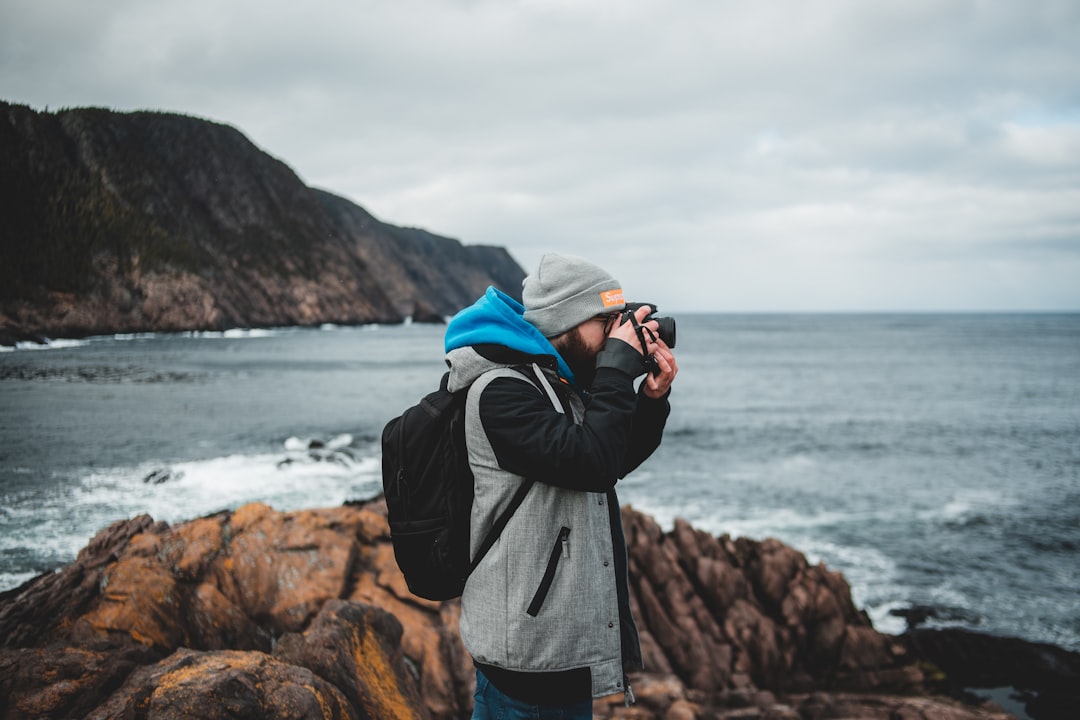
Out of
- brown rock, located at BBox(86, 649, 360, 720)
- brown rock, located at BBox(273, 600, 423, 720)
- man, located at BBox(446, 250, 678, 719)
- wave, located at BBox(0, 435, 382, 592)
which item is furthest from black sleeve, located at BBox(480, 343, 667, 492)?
wave, located at BBox(0, 435, 382, 592)

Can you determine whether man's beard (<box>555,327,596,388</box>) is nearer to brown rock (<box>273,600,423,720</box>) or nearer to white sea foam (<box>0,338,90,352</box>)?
brown rock (<box>273,600,423,720</box>)

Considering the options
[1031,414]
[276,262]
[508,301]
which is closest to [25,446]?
[508,301]

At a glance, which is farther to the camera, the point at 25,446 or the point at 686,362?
the point at 686,362

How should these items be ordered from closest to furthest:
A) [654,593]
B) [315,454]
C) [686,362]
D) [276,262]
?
[654,593] → [315,454] → [686,362] → [276,262]

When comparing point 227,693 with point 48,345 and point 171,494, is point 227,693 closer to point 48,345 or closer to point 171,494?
point 171,494

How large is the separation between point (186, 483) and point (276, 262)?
97.8 metres

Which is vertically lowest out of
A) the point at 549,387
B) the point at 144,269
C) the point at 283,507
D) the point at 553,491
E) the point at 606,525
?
the point at 283,507

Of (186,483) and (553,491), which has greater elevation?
(553,491)

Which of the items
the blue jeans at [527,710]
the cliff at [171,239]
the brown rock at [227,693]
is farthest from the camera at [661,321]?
the cliff at [171,239]

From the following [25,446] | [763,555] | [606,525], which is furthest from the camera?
[25,446]

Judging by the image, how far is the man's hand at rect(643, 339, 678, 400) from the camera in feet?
7.32

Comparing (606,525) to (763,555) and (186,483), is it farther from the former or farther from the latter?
(186,483)

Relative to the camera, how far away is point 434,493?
6.81 ft

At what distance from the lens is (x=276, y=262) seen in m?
106
